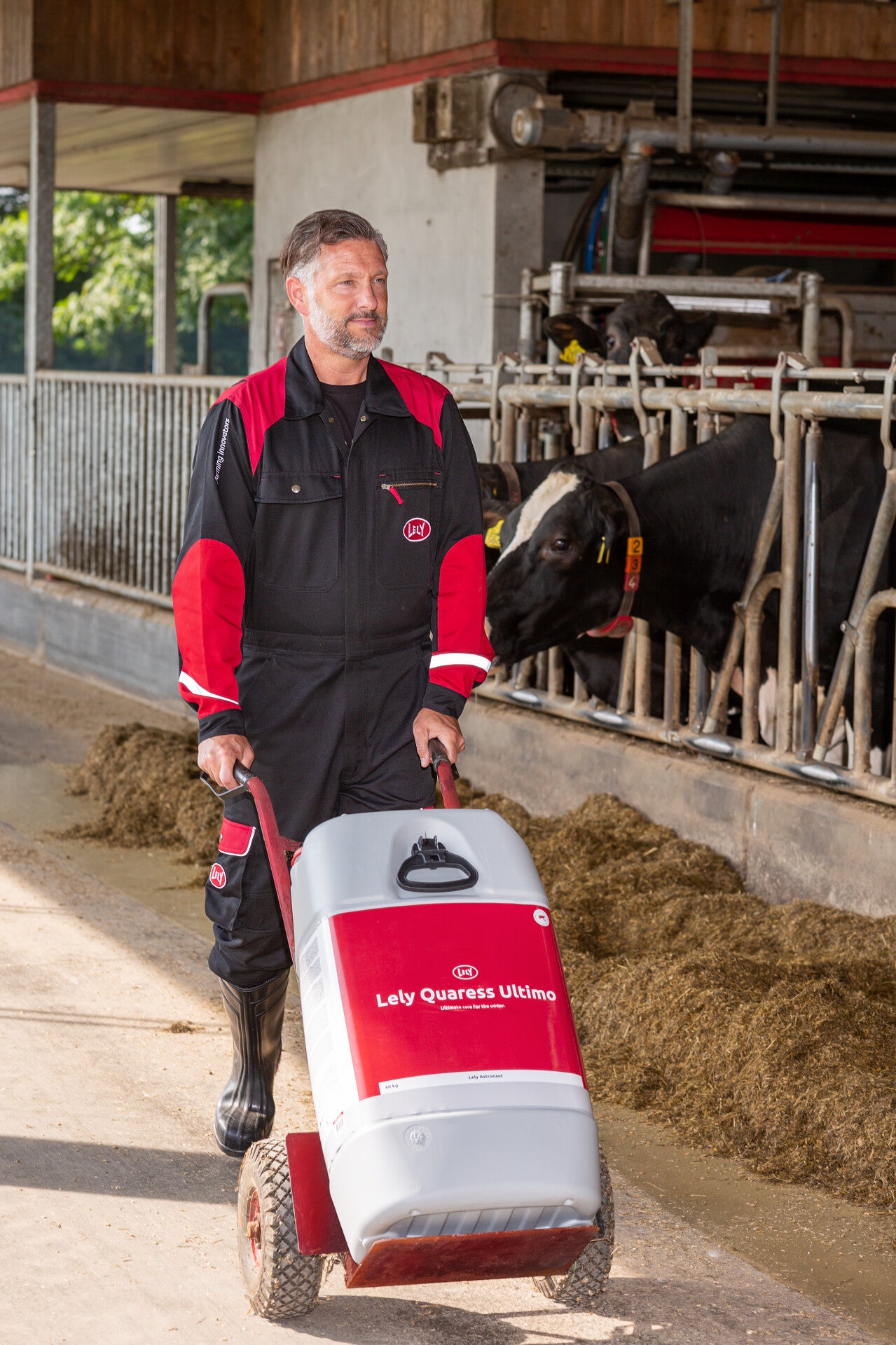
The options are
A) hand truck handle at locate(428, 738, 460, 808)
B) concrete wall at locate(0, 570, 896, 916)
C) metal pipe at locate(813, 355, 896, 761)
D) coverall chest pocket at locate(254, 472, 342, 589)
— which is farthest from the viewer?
concrete wall at locate(0, 570, 896, 916)

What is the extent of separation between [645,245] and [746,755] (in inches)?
164

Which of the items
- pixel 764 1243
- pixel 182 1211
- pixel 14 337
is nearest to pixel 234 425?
pixel 182 1211

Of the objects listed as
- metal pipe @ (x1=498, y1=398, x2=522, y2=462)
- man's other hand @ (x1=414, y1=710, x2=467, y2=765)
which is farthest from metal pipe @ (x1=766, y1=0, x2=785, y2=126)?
man's other hand @ (x1=414, y1=710, x2=467, y2=765)

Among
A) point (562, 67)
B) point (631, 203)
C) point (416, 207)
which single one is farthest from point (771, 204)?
point (416, 207)

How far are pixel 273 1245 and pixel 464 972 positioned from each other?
63 cm

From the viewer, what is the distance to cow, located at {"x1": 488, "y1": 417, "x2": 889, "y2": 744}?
585 centimetres

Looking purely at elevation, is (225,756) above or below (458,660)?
below

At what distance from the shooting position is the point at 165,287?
1689 centimetres

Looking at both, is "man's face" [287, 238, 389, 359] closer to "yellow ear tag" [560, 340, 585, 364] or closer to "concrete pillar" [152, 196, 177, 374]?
"yellow ear tag" [560, 340, 585, 364]

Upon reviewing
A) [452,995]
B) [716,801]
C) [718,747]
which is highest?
[452,995]

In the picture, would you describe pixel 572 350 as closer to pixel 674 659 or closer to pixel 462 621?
pixel 674 659

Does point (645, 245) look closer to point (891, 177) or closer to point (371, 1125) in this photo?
point (891, 177)

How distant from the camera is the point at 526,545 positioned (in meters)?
5.87

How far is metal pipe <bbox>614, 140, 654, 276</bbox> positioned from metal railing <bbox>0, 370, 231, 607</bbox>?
219 cm
